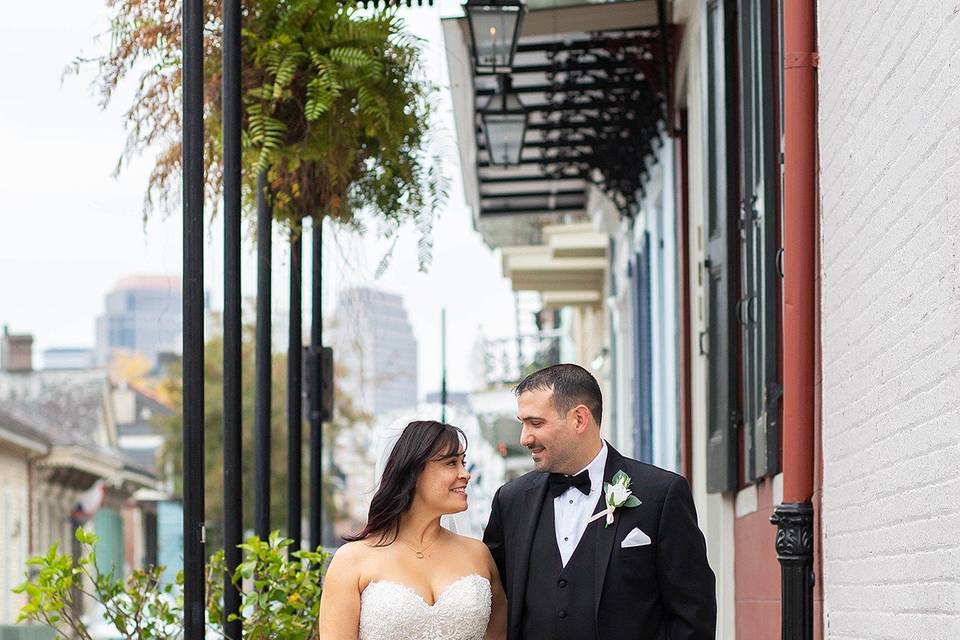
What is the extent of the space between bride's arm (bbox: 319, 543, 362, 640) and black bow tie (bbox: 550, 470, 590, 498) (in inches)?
25.1

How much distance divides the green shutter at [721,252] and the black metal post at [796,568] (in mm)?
2533

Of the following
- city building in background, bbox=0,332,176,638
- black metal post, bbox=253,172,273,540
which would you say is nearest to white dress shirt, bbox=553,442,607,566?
black metal post, bbox=253,172,273,540

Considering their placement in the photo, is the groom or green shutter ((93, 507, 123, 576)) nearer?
the groom

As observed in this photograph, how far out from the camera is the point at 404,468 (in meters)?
5.07

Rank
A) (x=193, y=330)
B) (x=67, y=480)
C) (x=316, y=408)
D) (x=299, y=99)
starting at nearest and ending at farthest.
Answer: (x=193, y=330) < (x=299, y=99) < (x=316, y=408) < (x=67, y=480)

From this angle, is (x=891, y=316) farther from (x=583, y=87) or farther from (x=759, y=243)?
(x=583, y=87)

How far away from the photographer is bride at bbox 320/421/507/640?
196 inches

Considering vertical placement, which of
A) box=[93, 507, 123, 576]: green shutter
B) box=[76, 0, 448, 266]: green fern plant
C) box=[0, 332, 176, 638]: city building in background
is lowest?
box=[93, 507, 123, 576]: green shutter

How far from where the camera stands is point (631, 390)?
677 inches

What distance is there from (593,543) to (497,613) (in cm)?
46

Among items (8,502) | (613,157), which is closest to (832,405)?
(613,157)

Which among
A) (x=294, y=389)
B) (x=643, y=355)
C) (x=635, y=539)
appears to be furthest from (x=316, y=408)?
(x=643, y=355)

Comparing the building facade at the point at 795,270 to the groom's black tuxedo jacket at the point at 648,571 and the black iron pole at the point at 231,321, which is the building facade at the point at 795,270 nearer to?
the groom's black tuxedo jacket at the point at 648,571

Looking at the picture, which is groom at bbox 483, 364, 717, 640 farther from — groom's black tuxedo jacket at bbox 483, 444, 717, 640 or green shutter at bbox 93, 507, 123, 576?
green shutter at bbox 93, 507, 123, 576
